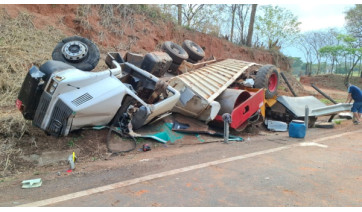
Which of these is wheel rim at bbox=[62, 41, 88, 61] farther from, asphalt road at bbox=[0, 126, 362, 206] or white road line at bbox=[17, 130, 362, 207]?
white road line at bbox=[17, 130, 362, 207]

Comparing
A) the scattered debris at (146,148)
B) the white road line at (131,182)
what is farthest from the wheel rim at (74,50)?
the white road line at (131,182)

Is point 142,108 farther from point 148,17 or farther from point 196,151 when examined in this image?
point 148,17

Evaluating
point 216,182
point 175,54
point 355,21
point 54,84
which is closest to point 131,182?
point 216,182

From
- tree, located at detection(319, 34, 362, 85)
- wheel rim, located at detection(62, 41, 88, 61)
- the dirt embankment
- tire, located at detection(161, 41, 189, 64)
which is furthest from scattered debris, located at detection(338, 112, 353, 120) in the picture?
tree, located at detection(319, 34, 362, 85)

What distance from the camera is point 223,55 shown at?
20438 mm

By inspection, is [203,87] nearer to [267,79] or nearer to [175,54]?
[175,54]

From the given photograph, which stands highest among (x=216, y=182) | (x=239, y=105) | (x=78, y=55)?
(x=78, y=55)

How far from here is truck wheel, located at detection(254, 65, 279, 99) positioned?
31.7 feet

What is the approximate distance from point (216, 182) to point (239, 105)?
4.01 m

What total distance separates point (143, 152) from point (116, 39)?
29.2 ft

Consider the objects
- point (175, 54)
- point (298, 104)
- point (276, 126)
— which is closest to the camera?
point (276, 126)

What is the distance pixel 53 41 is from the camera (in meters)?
11.3

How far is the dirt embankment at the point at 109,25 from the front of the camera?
1259 cm

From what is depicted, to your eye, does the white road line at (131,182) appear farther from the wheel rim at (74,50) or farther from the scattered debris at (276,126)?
the scattered debris at (276,126)
